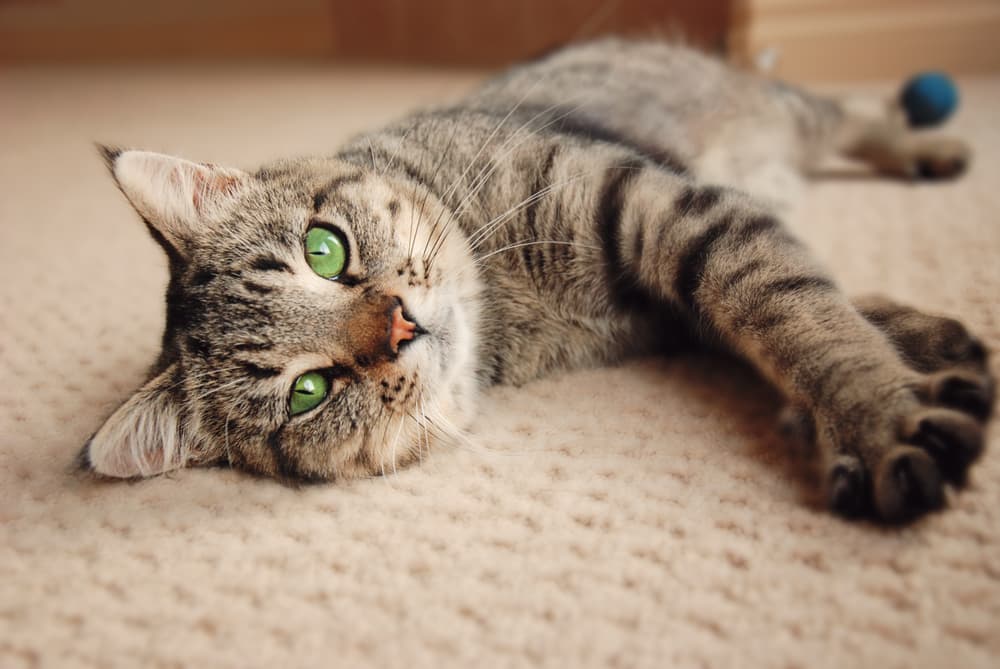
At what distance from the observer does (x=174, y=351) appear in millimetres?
942

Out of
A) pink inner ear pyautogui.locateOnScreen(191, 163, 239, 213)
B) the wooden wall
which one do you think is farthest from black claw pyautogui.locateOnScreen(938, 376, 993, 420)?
the wooden wall

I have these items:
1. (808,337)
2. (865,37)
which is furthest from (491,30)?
(808,337)

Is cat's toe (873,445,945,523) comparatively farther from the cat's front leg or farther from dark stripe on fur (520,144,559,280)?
dark stripe on fur (520,144,559,280)

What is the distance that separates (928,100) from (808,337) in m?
1.50

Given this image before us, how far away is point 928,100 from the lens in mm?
1951

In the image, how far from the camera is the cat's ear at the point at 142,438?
0.83 m

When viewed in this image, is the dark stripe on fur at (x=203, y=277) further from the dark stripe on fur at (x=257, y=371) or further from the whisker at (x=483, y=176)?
the whisker at (x=483, y=176)

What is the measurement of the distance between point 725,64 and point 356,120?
123 cm

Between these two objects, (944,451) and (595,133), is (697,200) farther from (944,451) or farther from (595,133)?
(944,451)

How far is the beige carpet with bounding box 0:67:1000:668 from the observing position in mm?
617

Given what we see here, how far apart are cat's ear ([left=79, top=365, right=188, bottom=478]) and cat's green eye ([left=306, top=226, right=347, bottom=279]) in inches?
8.7

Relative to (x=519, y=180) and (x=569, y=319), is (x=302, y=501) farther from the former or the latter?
(x=519, y=180)

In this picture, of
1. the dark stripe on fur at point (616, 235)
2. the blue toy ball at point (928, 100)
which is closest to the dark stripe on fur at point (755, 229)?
the dark stripe on fur at point (616, 235)

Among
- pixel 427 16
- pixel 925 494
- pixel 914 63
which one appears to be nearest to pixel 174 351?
pixel 925 494
